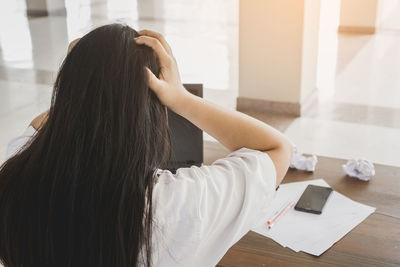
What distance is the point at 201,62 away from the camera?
19.2ft

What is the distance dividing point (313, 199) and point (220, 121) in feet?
2.52

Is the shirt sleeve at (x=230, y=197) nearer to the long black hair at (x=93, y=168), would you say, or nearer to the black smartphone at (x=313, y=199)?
the long black hair at (x=93, y=168)

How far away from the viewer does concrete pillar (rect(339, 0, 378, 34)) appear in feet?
24.4

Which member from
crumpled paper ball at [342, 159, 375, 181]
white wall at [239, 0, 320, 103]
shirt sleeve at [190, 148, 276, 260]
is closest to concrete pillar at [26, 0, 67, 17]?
white wall at [239, 0, 320, 103]

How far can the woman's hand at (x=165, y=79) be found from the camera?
3.05 feet

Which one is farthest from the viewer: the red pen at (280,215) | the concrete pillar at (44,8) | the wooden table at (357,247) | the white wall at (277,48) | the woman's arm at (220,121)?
the concrete pillar at (44,8)

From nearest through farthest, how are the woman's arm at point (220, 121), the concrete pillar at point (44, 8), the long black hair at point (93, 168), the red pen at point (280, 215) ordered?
the long black hair at point (93, 168) < the woman's arm at point (220, 121) < the red pen at point (280, 215) < the concrete pillar at point (44, 8)

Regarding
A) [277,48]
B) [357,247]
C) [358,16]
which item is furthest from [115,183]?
[358,16]

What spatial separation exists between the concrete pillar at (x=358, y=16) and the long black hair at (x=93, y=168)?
7.15 meters

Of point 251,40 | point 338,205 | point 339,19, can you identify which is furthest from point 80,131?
point 339,19

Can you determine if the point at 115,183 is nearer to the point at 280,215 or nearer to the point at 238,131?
the point at 238,131

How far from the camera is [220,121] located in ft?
3.48

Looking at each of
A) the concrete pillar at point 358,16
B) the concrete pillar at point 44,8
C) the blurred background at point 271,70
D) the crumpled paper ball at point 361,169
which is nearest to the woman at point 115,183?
the crumpled paper ball at point 361,169

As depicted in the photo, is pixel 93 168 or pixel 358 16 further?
pixel 358 16
